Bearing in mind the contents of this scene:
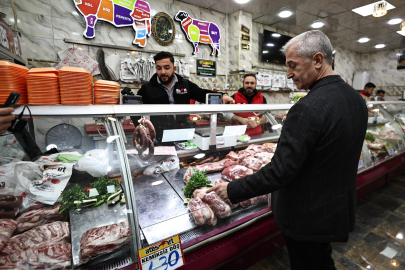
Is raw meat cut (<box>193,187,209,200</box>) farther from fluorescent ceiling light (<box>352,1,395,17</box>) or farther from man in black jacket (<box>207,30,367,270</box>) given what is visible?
fluorescent ceiling light (<box>352,1,395,17</box>)

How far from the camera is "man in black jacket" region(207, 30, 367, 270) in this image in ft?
3.65

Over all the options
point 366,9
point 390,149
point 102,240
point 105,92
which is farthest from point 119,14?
point 366,9

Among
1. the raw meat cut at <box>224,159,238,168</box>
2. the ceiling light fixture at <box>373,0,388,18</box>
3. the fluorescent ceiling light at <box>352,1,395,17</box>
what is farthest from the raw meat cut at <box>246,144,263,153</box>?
the fluorescent ceiling light at <box>352,1,395,17</box>

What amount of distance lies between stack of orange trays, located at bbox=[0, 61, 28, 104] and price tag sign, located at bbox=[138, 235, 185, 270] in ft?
4.02

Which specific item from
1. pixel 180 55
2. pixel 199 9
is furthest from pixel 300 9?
pixel 180 55

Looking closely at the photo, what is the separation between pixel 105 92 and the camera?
1529mm

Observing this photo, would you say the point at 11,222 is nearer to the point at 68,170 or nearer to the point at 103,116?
the point at 68,170

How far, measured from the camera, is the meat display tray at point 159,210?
1.44 meters

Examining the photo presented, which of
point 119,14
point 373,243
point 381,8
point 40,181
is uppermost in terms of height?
point 119,14

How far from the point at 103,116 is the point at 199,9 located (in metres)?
5.83

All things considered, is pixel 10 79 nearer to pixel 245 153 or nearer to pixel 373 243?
pixel 245 153

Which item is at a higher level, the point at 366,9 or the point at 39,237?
the point at 366,9

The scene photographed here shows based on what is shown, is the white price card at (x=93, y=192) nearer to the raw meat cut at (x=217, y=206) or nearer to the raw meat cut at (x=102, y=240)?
the raw meat cut at (x=102, y=240)

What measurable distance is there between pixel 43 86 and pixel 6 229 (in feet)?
2.93
